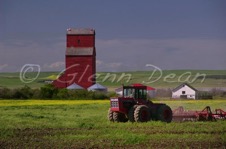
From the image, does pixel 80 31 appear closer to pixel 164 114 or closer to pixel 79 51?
pixel 79 51

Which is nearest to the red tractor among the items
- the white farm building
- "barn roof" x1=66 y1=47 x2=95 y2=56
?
"barn roof" x1=66 y1=47 x2=95 y2=56

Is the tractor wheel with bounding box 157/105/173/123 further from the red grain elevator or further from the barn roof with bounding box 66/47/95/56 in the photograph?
the barn roof with bounding box 66/47/95/56

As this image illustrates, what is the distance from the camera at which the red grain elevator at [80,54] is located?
78.7m

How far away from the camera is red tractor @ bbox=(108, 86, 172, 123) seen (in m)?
22.2

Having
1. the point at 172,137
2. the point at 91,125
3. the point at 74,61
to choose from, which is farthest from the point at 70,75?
the point at 172,137

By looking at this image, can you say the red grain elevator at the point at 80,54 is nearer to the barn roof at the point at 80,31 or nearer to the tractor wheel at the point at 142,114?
the barn roof at the point at 80,31

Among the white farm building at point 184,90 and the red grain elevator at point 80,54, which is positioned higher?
the red grain elevator at point 80,54

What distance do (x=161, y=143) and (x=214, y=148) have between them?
1631mm

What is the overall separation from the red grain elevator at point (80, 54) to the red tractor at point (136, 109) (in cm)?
5474

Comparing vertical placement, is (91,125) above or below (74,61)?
below

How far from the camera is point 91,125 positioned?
65.5ft

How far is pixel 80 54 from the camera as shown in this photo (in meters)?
79.0

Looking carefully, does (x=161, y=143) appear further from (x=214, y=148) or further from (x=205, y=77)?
(x=205, y=77)

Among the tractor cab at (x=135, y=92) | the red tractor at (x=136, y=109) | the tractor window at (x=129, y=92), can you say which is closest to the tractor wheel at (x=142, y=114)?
the red tractor at (x=136, y=109)
